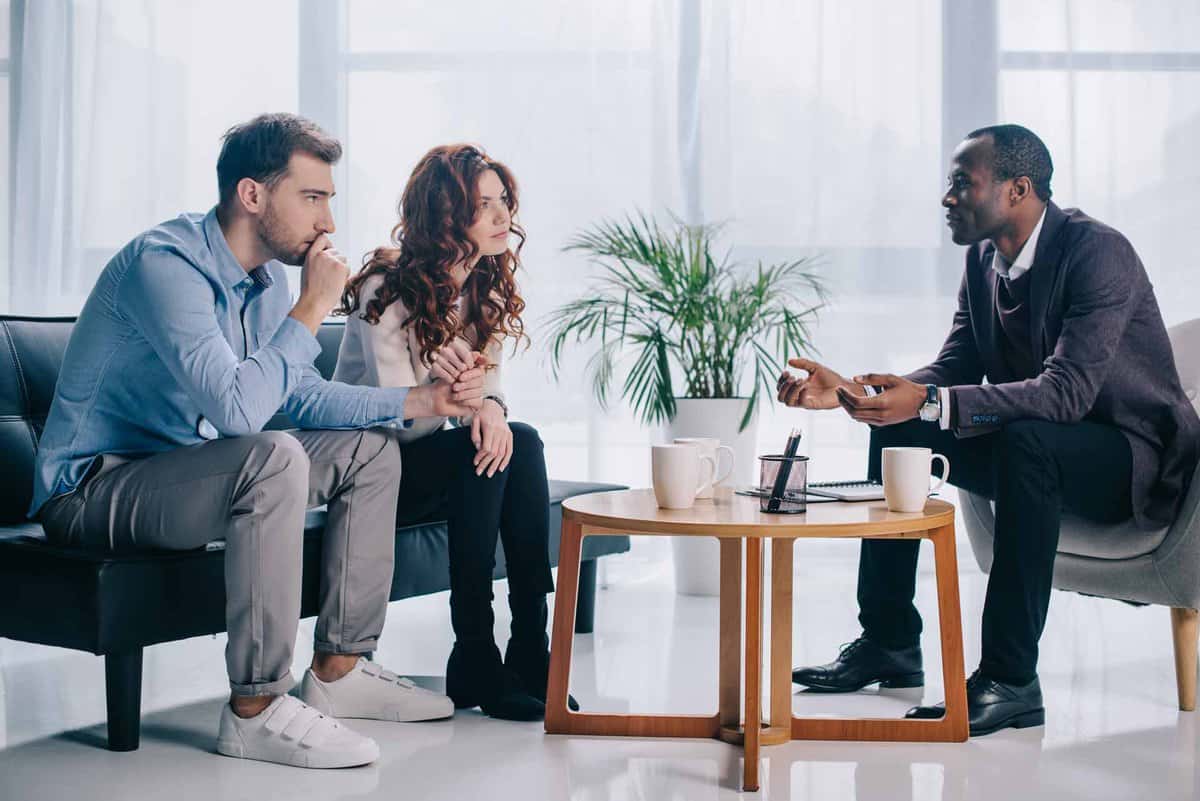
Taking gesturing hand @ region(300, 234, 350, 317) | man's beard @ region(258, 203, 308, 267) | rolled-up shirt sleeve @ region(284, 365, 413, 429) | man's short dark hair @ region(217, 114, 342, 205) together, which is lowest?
rolled-up shirt sleeve @ region(284, 365, 413, 429)

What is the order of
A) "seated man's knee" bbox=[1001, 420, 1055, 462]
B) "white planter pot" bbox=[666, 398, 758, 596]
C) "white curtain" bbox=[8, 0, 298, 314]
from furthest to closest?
"white curtain" bbox=[8, 0, 298, 314] < "white planter pot" bbox=[666, 398, 758, 596] < "seated man's knee" bbox=[1001, 420, 1055, 462]

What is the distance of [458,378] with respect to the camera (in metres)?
2.19

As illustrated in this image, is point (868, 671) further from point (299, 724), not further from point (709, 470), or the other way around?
point (299, 724)

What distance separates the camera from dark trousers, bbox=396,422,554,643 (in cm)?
216

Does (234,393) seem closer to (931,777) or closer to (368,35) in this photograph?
(931,777)

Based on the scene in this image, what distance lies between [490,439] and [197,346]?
52 centimetres

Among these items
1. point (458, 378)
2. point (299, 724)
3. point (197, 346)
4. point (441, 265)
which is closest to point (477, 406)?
point (458, 378)

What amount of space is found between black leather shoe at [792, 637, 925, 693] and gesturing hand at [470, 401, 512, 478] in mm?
742

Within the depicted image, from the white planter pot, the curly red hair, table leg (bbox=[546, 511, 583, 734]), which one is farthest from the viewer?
the white planter pot

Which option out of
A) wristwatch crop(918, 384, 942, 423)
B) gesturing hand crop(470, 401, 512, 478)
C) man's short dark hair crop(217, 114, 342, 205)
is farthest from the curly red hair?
wristwatch crop(918, 384, 942, 423)

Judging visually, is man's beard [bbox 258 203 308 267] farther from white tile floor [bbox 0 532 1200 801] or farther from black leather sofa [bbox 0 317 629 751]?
white tile floor [bbox 0 532 1200 801]

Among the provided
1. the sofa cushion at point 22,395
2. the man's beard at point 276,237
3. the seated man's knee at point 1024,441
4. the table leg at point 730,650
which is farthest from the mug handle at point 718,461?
the sofa cushion at point 22,395

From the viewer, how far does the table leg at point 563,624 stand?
1.97 metres

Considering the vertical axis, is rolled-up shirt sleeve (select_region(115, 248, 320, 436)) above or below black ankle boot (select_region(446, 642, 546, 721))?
above
